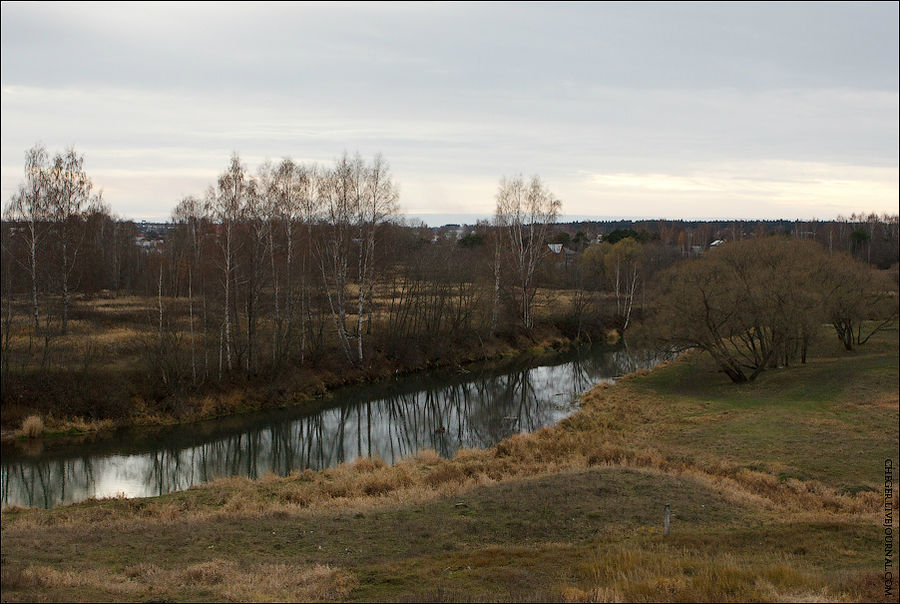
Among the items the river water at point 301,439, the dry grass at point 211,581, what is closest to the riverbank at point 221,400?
the river water at point 301,439

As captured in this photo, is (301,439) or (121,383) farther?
(121,383)

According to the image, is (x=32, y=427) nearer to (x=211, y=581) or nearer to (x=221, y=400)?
(x=221, y=400)

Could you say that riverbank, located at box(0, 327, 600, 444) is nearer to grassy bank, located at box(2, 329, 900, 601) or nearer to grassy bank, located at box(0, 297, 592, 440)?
grassy bank, located at box(0, 297, 592, 440)

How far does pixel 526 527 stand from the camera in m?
11.3

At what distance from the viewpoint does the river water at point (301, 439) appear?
62.7 feet

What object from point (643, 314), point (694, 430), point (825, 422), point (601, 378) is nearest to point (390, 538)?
point (694, 430)

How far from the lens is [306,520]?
1220 cm

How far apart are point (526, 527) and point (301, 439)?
1511 centimetres

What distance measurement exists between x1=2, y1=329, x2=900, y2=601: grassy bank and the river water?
392 centimetres

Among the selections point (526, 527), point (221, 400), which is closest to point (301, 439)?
point (221, 400)

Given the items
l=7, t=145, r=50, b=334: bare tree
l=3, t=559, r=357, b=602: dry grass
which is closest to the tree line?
l=7, t=145, r=50, b=334: bare tree

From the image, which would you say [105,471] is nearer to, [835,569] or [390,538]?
[390,538]

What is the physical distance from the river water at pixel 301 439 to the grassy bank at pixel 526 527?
3.92m

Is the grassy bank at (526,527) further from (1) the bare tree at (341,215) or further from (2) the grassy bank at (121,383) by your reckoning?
(1) the bare tree at (341,215)
